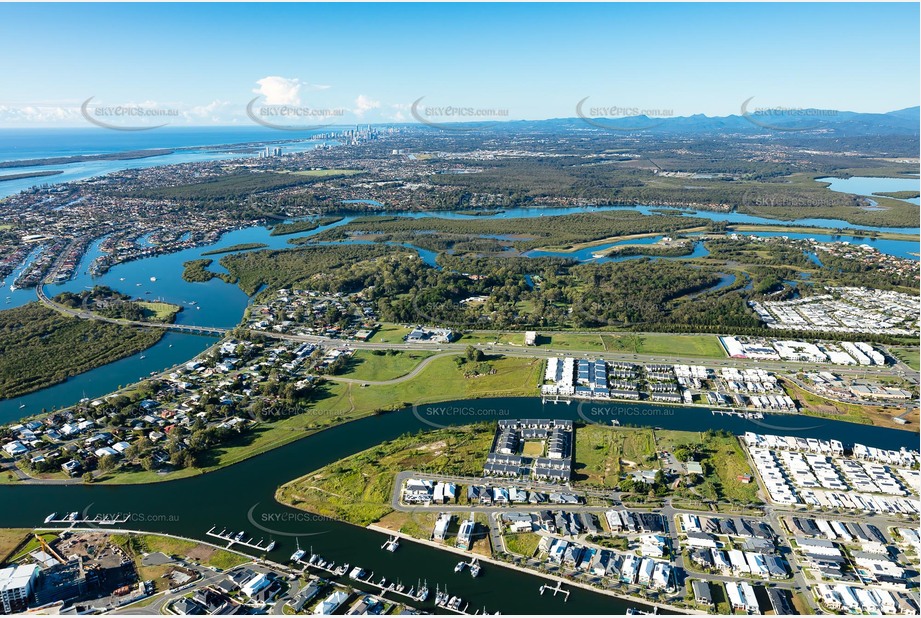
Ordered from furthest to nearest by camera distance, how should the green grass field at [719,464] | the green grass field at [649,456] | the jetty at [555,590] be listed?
1. the green grass field at [649,456]
2. the green grass field at [719,464]
3. the jetty at [555,590]

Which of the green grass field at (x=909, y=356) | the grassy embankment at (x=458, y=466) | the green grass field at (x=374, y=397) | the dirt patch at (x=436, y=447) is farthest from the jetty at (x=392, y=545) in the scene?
the green grass field at (x=909, y=356)

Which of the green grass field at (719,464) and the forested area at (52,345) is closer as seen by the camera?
the green grass field at (719,464)

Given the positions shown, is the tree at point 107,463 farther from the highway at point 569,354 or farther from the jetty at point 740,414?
the jetty at point 740,414

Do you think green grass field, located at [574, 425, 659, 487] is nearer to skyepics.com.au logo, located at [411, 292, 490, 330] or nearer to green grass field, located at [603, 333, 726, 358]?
green grass field, located at [603, 333, 726, 358]

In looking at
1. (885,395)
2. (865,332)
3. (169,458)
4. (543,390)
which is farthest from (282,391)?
(865,332)

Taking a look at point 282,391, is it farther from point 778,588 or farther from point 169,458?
point 778,588

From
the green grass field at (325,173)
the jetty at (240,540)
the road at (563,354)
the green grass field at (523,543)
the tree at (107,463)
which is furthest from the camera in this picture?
the green grass field at (325,173)
